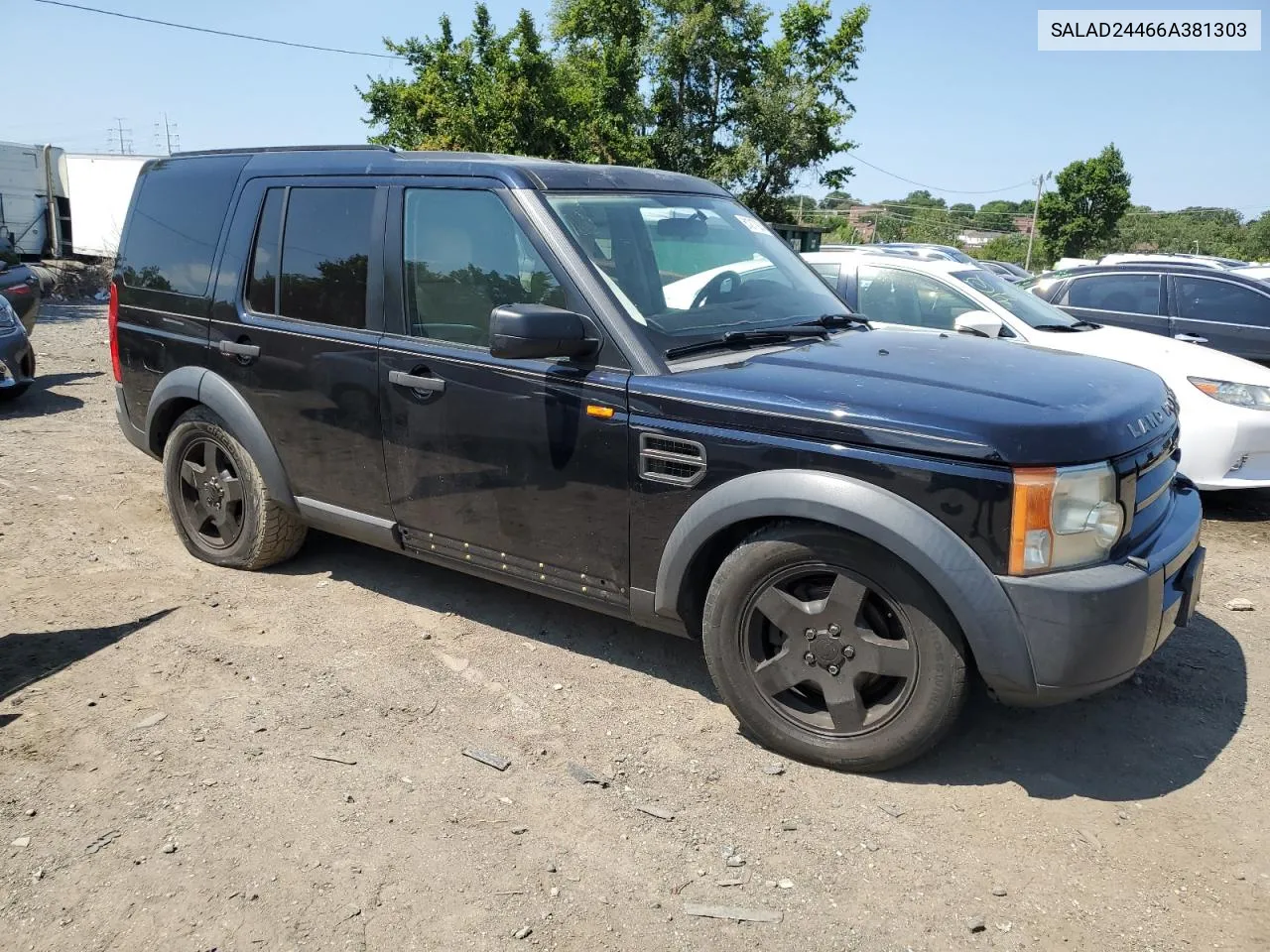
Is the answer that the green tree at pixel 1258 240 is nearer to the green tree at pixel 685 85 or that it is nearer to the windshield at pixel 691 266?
the green tree at pixel 685 85

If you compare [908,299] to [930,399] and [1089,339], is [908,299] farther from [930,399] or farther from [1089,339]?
[930,399]

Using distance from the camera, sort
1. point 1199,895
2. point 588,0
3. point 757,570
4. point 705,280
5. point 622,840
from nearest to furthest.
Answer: point 1199,895, point 622,840, point 757,570, point 705,280, point 588,0

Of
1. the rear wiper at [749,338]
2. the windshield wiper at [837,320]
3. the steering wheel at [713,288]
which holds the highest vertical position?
the steering wheel at [713,288]

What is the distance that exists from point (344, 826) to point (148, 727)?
1037 mm

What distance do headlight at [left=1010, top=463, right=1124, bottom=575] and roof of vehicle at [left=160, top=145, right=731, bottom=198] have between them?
6.97 feet

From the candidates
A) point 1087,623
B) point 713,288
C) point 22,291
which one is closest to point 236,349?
point 713,288

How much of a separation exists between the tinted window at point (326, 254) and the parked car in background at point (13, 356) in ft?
18.3

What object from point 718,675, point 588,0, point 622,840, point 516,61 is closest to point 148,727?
point 622,840

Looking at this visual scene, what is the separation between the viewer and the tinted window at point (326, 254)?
167 inches

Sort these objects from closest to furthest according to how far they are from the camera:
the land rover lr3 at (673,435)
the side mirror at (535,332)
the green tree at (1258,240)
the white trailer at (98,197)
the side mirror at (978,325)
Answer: the land rover lr3 at (673,435) < the side mirror at (535,332) < the side mirror at (978,325) < the white trailer at (98,197) < the green tree at (1258,240)

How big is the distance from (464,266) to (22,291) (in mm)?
8410

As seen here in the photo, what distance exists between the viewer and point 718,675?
3443 mm

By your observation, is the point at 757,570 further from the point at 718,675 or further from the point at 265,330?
the point at 265,330

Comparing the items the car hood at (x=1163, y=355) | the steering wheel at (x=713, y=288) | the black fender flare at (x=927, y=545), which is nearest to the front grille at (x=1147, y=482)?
the black fender flare at (x=927, y=545)
